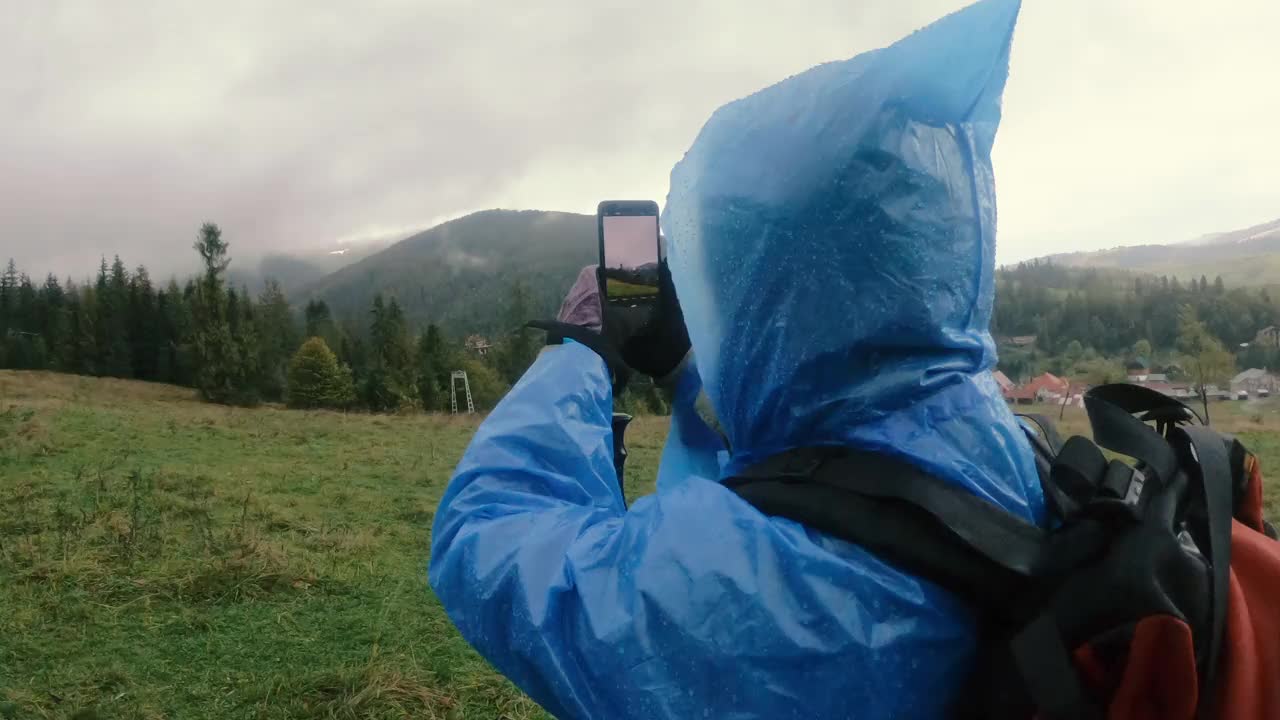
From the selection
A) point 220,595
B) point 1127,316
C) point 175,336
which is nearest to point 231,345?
point 175,336

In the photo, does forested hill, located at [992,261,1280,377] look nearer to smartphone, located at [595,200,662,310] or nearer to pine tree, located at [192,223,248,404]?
smartphone, located at [595,200,662,310]

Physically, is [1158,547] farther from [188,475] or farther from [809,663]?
[188,475]

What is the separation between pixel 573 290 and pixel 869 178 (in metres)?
0.76

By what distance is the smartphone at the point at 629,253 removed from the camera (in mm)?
1603

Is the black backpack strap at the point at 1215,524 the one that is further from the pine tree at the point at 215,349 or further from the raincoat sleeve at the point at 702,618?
the pine tree at the point at 215,349

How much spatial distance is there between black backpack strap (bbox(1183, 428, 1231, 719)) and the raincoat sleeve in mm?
254

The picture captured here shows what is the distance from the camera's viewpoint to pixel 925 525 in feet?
3.44

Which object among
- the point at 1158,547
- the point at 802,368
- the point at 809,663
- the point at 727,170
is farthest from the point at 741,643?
the point at 727,170

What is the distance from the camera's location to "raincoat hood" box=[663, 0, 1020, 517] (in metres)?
1.05

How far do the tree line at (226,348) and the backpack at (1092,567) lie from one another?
46055 millimetres

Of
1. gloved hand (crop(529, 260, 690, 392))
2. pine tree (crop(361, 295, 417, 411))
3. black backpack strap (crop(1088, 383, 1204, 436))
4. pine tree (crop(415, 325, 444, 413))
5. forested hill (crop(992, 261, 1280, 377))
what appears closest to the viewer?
black backpack strap (crop(1088, 383, 1204, 436))

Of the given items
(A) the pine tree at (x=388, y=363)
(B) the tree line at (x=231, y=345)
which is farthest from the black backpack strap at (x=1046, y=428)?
(A) the pine tree at (x=388, y=363)

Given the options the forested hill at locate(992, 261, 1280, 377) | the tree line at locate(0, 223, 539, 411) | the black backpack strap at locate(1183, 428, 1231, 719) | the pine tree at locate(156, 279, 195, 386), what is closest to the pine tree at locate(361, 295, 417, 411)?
the tree line at locate(0, 223, 539, 411)

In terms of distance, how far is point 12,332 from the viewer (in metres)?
63.4
